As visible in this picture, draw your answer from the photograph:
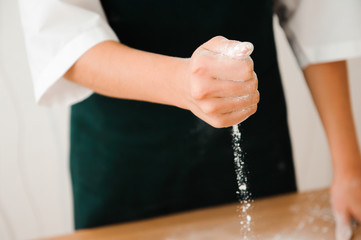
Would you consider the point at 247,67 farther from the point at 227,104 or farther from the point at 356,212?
the point at 356,212

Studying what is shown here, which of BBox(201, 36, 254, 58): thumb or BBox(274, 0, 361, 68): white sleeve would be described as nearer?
BBox(201, 36, 254, 58): thumb

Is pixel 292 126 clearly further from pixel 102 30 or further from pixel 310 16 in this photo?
pixel 102 30

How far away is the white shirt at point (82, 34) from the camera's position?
1.05 ft

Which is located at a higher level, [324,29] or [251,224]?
[324,29]

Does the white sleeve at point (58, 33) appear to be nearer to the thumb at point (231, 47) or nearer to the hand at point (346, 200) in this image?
the thumb at point (231, 47)

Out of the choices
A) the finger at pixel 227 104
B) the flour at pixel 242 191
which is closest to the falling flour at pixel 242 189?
the flour at pixel 242 191

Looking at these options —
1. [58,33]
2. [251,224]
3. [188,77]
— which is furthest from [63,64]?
[251,224]

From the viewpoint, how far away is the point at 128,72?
0.29 meters

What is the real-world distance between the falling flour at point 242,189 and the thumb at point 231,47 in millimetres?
125

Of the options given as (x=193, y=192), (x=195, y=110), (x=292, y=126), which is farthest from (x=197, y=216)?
(x=292, y=126)

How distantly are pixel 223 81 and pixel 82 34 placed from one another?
0.50ft

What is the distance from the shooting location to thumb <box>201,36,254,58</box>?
0.69ft

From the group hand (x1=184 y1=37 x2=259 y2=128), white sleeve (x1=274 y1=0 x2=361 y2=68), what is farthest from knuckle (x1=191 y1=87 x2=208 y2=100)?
white sleeve (x1=274 y1=0 x2=361 y2=68)

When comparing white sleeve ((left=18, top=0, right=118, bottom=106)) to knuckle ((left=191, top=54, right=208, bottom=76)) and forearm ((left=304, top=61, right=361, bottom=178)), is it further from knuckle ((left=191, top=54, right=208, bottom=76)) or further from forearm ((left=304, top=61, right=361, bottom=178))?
forearm ((left=304, top=61, right=361, bottom=178))
